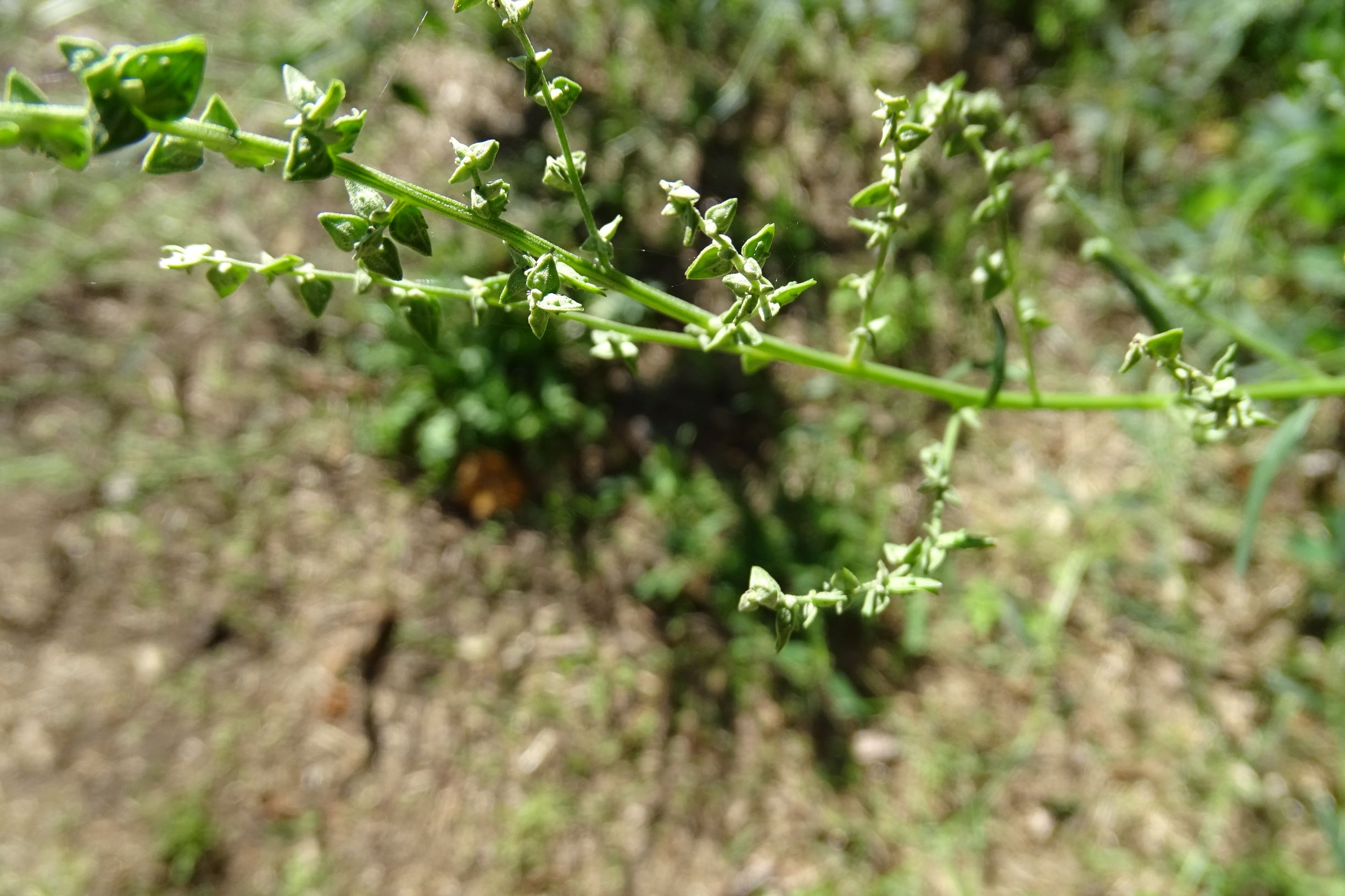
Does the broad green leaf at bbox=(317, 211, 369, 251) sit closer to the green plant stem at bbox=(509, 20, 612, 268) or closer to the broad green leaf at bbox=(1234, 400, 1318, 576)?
the green plant stem at bbox=(509, 20, 612, 268)

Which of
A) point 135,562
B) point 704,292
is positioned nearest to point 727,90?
point 704,292

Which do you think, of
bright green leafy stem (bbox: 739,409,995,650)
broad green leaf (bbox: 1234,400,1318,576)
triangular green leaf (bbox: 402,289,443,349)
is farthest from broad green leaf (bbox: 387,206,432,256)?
broad green leaf (bbox: 1234,400,1318,576)

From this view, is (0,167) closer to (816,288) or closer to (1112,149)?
(816,288)

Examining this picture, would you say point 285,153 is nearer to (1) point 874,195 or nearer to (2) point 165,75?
(2) point 165,75

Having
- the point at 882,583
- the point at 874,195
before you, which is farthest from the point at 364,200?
the point at 882,583

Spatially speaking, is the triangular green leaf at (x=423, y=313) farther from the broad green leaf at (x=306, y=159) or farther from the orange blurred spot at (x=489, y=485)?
the orange blurred spot at (x=489, y=485)

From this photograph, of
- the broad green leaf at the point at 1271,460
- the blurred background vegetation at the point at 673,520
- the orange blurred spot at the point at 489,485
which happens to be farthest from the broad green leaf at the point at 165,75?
the orange blurred spot at the point at 489,485
